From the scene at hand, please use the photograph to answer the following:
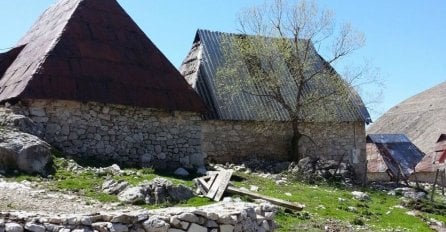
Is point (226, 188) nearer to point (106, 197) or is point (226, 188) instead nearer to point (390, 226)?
point (106, 197)

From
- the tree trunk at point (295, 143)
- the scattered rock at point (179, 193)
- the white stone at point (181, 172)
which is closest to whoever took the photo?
the scattered rock at point (179, 193)

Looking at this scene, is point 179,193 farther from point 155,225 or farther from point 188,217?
point 155,225

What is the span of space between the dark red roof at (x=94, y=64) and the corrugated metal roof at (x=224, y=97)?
3596 millimetres

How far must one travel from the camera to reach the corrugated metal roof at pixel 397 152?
2719 cm

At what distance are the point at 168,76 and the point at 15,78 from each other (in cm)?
402

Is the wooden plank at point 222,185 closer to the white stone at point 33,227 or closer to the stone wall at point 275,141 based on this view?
the white stone at point 33,227

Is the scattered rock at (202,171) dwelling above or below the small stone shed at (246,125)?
below

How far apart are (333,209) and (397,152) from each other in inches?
742

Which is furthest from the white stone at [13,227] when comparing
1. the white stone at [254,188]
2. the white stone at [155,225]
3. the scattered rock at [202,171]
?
the scattered rock at [202,171]

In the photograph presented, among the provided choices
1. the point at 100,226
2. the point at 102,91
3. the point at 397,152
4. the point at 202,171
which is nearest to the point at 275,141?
the point at 202,171

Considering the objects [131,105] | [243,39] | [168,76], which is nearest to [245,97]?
[243,39]

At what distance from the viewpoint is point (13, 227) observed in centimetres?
564

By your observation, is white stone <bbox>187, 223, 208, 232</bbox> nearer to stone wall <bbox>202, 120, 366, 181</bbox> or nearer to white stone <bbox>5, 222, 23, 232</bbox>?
white stone <bbox>5, 222, 23, 232</bbox>

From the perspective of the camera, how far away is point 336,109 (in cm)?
2030
